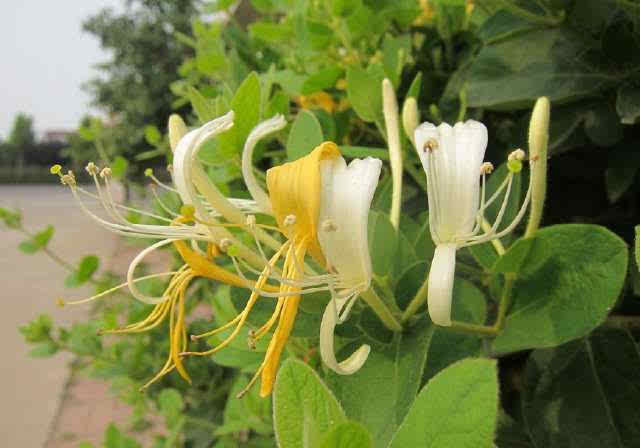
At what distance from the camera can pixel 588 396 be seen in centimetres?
45

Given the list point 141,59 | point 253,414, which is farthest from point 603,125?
point 141,59

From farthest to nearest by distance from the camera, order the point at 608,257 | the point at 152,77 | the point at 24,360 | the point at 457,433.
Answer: the point at 152,77 < the point at 24,360 < the point at 608,257 < the point at 457,433

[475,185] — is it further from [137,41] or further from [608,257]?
[137,41]

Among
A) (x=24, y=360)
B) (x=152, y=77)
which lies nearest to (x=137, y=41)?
(x=152, y=77)

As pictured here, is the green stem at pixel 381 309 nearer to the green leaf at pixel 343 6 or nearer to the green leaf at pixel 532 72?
the green leaf at pixel 532 72

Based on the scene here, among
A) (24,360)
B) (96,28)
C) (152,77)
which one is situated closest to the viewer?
(24,360)

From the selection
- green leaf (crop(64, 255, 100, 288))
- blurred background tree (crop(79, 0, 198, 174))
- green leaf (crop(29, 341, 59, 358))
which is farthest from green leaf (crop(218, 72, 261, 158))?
blurred background tree (crop(79, 0, 198, 174))

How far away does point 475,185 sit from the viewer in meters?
0.29

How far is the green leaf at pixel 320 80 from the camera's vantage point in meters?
0.62

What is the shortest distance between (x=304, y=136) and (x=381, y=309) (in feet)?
0.49

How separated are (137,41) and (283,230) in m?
9.84

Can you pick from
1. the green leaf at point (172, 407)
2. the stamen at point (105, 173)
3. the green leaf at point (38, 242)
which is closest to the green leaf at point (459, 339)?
the stamen at point (105, 173)

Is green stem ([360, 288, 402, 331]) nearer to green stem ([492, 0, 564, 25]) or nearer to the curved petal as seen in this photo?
the curved petal

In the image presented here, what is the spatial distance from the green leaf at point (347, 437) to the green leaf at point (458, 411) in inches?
1.0
